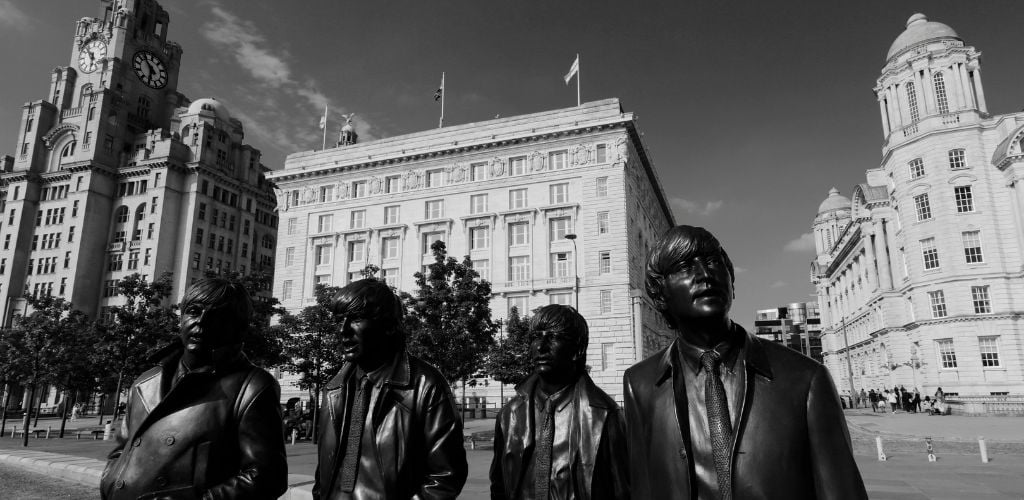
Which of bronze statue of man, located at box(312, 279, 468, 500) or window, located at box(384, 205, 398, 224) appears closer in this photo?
bronze statue of man, located at box(312, 279, 468, 500)

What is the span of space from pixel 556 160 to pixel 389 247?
17.4 metres

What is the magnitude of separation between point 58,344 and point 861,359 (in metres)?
73.9

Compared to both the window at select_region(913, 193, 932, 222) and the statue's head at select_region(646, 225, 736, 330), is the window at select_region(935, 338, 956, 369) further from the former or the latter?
the statue's head at select_region(646, 225, 736, 330)

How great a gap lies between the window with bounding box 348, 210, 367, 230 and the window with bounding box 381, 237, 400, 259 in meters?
3.29

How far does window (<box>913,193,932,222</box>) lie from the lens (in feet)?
148

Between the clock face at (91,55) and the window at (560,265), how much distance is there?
67.4 metres

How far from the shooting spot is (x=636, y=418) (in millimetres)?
2248

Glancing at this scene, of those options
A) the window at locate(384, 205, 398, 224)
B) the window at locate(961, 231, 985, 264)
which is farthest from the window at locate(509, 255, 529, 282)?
the window at locate(961, 231, 985, 264)

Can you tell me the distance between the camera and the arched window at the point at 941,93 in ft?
151

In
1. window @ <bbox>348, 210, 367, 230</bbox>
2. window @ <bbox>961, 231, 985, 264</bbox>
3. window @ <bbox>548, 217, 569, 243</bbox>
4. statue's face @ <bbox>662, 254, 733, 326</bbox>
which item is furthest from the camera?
window @ <bbox>348, 210, 367, 230</bbox>

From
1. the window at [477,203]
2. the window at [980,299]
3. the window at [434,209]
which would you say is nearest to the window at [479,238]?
the window at [477,203]

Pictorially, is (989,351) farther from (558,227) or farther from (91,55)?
(91,55)

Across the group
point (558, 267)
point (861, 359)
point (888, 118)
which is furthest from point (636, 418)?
point (861, 359)

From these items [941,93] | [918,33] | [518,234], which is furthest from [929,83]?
[518,234]
